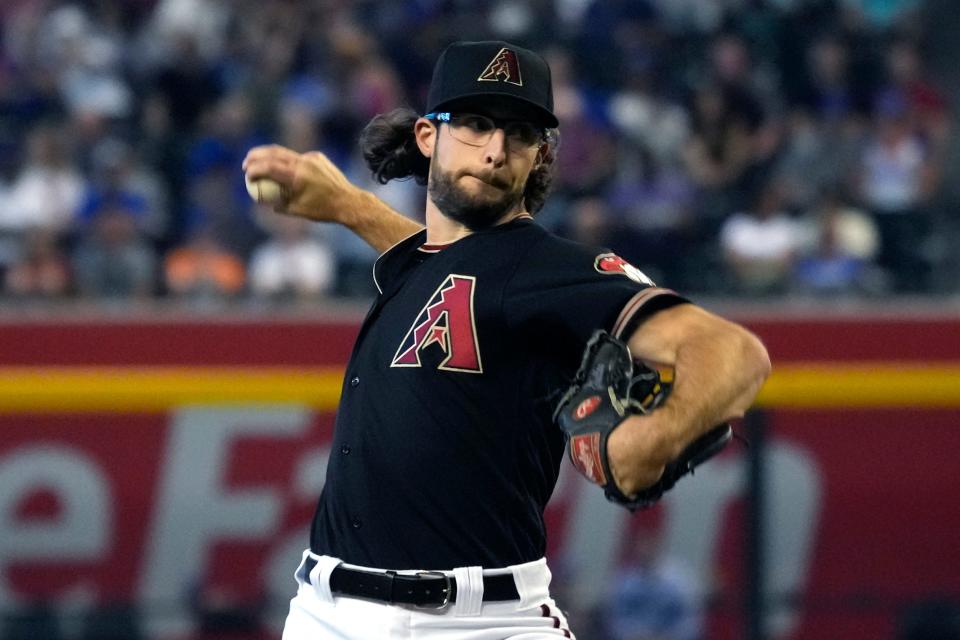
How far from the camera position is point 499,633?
10.4ft

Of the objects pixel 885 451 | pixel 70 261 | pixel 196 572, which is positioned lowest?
pixel 196 572

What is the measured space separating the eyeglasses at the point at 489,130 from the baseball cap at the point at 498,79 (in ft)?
0.10

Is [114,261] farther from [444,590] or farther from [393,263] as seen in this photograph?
[444,590]

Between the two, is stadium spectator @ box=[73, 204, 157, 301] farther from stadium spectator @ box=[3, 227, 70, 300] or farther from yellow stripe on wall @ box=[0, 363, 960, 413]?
yellow stripe on wall @ box=[0, 363, 960, 413]

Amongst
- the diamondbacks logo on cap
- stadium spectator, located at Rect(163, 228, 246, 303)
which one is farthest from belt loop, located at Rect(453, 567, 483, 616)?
stadium spectator, located at Rect(163, 228, 246, 303)

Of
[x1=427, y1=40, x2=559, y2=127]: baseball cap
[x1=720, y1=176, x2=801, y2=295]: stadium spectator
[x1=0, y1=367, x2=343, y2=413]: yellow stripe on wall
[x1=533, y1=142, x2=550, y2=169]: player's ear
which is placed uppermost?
[x1=427, y1=40, x2=559, y2=127]: baseball cap

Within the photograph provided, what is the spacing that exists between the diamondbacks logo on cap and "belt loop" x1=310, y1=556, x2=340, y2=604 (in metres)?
1.03

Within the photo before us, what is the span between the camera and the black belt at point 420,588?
3156mm

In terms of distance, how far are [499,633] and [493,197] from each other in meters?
0.87

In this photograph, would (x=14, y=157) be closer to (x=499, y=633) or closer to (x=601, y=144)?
(x=601, y=144)

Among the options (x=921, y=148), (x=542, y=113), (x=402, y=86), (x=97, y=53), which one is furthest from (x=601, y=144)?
(x=542, y=113)

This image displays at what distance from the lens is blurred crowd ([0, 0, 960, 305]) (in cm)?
880

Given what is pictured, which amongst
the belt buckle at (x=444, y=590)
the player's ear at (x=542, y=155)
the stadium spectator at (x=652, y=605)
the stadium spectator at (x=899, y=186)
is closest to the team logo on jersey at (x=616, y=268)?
the player's ear at (x=542, y=155)

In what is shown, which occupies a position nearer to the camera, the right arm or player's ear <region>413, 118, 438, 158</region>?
player's ear <region>413, 118, 438, 158</region>
